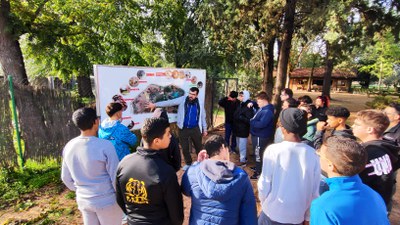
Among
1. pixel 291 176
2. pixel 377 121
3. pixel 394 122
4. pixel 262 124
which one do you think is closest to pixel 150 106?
pixel 262 124

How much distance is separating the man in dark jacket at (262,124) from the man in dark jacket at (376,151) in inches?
88.2

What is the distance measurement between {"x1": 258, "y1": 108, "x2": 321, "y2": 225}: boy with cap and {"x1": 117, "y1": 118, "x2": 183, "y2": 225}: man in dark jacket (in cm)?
86

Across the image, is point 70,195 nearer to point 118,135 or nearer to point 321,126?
point 118,135

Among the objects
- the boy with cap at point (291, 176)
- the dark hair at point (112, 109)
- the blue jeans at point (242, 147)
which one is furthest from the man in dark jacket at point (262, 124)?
the dark hair at point (112, 109)

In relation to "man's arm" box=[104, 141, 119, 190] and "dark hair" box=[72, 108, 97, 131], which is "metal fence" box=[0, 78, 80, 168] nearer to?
"dark hair" box=[72, 108, 97, 131]

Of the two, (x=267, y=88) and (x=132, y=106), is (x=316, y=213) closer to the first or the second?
(x=132, y=106)

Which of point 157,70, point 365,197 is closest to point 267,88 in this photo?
point 157,70

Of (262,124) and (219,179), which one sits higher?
(219,179)

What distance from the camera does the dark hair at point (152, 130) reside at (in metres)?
2.02

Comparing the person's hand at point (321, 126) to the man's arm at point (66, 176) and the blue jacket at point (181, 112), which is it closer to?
the blue jacket at point (181, 112)

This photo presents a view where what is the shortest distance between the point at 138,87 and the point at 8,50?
3798mm

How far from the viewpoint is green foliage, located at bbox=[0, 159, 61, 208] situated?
4308 millimetres

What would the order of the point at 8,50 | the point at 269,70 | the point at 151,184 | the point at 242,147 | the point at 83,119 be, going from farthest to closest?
the point at 269,70
the point at 8,50
the point at 242,147
the point at 83,119
the point at 151,184

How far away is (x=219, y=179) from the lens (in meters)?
1.72
